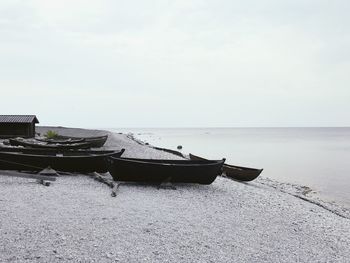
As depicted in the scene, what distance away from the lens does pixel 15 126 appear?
1374 inches

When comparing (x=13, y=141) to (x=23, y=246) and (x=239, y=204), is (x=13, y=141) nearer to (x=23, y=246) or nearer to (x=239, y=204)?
(x=239, y=204)

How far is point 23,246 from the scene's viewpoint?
6.11 m

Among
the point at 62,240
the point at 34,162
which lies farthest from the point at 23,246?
the point at 34,162

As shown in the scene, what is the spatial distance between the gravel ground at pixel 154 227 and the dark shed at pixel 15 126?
2426cm

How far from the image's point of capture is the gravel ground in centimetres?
631

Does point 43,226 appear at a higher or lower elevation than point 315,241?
higher

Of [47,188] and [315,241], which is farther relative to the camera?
[47,188]

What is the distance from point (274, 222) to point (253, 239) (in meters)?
2.03

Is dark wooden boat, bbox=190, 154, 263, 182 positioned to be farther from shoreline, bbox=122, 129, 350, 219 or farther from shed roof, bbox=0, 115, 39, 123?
shed roof, bbox=0, 115, 39, 123

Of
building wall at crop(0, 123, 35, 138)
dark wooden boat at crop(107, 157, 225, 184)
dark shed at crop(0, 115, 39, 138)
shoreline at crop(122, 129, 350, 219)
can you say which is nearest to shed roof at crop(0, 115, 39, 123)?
dark shed at crop(0, 115, 39, 138)

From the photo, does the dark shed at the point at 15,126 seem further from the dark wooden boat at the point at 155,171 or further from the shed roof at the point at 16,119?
the dark wooden boat at the point at 155,171

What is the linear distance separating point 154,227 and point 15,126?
101 ft

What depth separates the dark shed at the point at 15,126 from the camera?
113 ft

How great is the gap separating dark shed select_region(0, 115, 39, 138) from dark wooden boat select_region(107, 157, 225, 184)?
2452 cm
